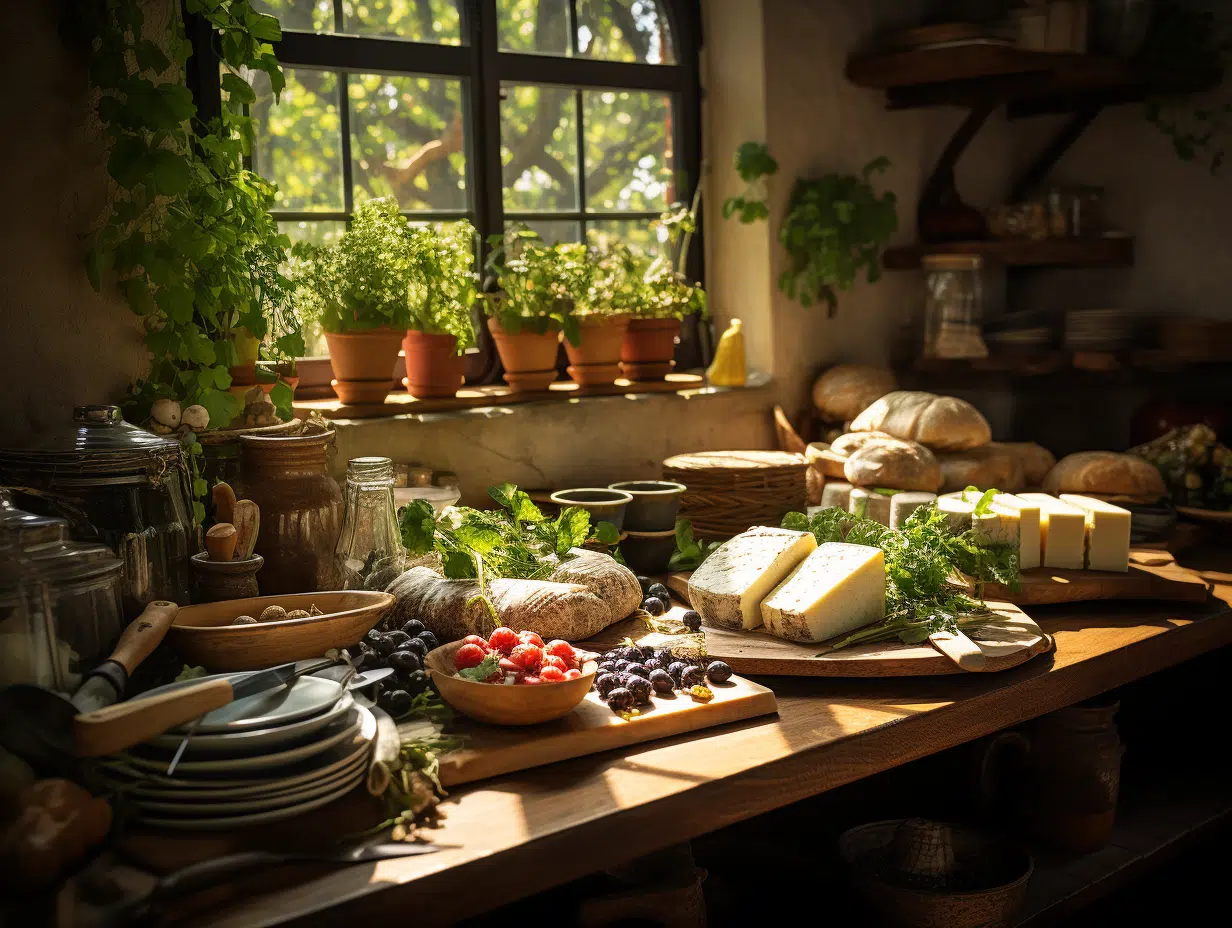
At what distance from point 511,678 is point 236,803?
0.40m

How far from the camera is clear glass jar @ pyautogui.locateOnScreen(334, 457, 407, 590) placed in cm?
194

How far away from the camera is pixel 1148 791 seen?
263cm

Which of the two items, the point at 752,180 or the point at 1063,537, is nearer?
the point at 1063,537

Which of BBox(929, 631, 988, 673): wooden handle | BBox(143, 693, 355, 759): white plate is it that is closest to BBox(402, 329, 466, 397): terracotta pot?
BBox(929, 631, 988, 673): wooden handle

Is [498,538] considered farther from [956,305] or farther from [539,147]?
[956,305]

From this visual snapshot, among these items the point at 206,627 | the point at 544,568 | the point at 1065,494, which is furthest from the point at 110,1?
the point at 1065,494

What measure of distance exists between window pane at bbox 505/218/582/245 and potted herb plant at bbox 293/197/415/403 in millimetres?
601

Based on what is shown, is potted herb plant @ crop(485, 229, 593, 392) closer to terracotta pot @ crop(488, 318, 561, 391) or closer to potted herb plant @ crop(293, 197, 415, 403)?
terracotta pot @ crop(488, 318, 561, 391)

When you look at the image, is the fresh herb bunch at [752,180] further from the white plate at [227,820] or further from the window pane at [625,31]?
the white plate at [227,820]

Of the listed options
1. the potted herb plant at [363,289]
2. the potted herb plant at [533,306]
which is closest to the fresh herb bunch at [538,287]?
the potted herb plant at [533,306]

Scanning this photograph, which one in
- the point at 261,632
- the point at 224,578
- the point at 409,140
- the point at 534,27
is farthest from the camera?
the point at 534,27

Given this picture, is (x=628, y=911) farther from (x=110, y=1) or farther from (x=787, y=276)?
(x=787, y=276)

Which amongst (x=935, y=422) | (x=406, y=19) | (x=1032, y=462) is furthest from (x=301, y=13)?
(x=1032, y=462)

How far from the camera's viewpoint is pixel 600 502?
88.4 inches
